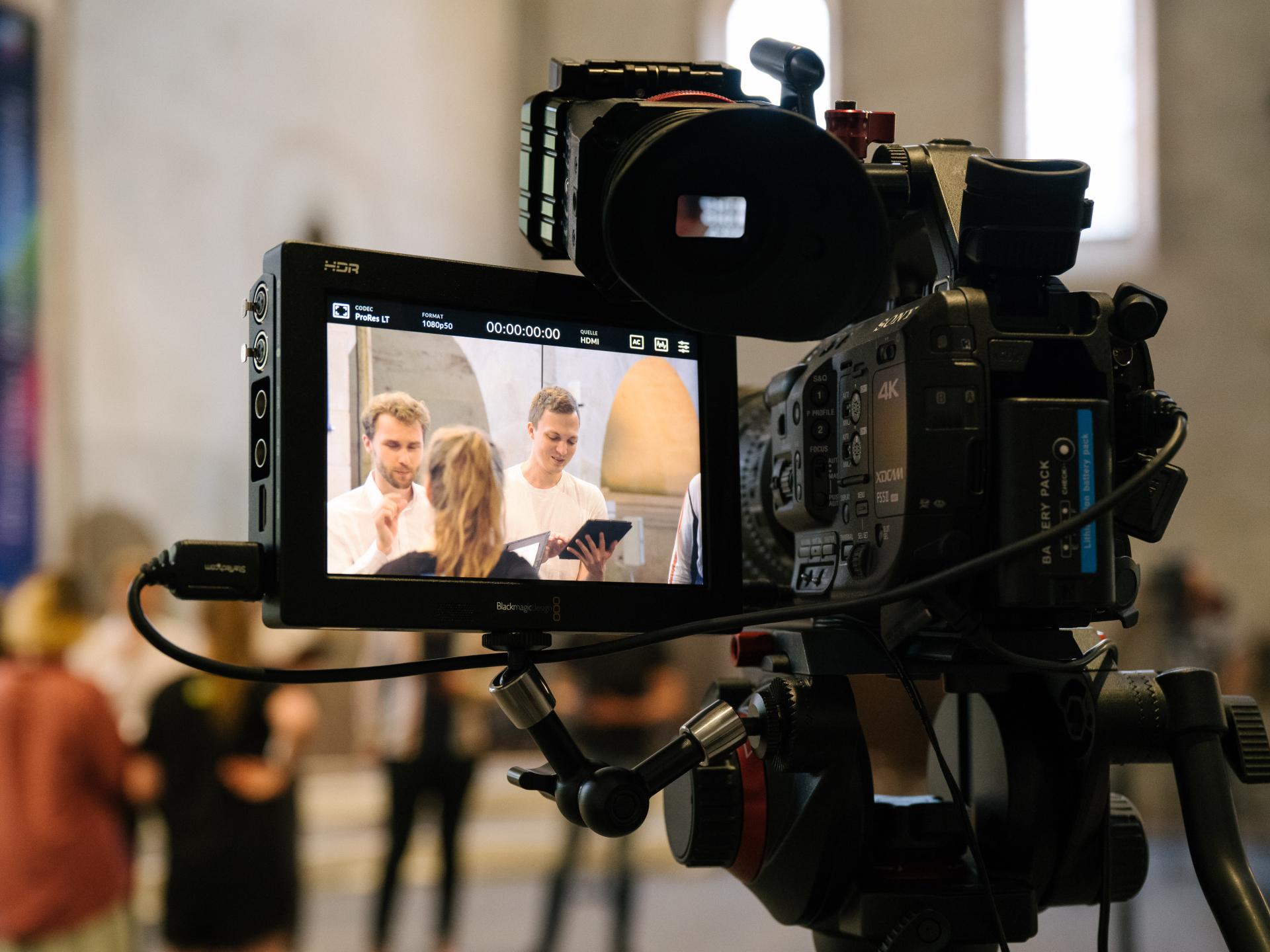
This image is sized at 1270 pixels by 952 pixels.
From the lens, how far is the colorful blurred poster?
5.82 metres

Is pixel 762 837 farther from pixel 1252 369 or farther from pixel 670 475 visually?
pixel 1252 369

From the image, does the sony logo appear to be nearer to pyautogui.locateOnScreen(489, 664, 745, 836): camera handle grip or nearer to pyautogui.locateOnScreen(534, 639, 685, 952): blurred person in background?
pyautogui.locateOnScreen(489, 664, 745, 836): camera handle grip

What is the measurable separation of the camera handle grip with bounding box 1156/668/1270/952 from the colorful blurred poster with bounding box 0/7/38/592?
5747mm

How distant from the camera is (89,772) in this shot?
10.5ft

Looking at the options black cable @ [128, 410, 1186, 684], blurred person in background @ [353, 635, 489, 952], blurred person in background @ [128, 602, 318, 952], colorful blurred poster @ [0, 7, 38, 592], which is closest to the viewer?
black cable @ [128, 410, 1186, 684]

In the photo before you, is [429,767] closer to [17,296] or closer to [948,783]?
[17,296]

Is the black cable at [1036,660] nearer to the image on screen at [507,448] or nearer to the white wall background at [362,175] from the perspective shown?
the image on screen at [507,448]

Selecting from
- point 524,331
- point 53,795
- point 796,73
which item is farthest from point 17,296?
point 796,73

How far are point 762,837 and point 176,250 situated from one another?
6979 millimetres

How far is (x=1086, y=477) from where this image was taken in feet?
2.98

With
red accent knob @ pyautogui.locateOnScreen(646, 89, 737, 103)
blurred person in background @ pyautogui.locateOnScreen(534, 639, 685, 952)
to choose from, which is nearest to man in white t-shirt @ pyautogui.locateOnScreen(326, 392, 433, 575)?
red accent knob @ pyautogui.locateOnScreen(646, 89, 737, 103)

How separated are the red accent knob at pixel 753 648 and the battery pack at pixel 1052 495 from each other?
0.88 ft

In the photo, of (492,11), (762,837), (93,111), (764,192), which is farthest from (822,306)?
(492,11)

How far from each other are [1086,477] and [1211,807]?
27cm
